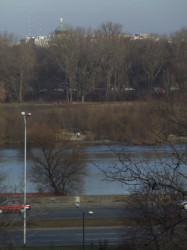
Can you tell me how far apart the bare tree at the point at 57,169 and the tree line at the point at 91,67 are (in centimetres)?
1754

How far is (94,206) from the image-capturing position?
10.9 metres

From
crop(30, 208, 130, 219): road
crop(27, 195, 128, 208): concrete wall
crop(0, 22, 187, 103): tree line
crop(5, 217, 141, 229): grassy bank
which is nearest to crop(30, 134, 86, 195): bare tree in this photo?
crop(27, 195, 128, 208): concrete wall

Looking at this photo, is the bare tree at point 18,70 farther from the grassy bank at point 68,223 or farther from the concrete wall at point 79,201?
the grassy bank at point 68,223

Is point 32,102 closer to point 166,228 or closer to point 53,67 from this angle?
point 53,67

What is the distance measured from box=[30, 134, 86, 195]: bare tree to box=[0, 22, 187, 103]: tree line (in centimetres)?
1754

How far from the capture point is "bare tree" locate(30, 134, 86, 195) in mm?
13377

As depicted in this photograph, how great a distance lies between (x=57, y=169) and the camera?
535 inches

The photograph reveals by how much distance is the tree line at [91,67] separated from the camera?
33719 mm

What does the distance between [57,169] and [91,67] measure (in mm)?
23006

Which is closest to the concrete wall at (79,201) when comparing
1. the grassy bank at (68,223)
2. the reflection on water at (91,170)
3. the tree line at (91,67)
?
the reflection on water at (91,170)

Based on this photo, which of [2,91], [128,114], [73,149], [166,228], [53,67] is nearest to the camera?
[166,228]

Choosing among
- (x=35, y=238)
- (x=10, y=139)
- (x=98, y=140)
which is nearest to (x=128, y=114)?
(x=98, y=140)

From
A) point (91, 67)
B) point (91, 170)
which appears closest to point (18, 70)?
point (91, 67)

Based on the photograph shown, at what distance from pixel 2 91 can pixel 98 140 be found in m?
9.59
